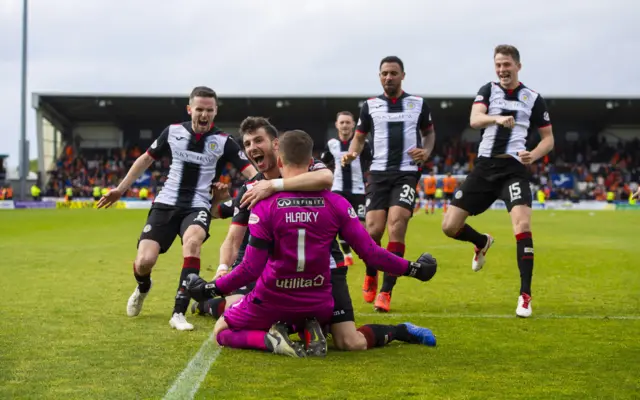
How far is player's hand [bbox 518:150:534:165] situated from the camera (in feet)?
24.1

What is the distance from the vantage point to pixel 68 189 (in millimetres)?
43844

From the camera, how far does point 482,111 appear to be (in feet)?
25.1

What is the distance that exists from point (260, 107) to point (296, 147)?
46.0 meters

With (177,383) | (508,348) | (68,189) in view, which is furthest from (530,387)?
(68,189)

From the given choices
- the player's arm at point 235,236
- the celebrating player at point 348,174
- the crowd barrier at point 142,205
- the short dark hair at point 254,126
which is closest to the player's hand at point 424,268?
the short dark hair at point 254,126

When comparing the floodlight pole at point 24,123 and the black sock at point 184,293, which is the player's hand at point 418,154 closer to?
the black sock at point 184,293

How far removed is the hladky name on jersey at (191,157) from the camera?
7.34 metres

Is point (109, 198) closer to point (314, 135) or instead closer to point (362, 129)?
point (362, 129)

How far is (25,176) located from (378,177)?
131ft

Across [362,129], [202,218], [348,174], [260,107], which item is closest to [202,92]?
[202,218]

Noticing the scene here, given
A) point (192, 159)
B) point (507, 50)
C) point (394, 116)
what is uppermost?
point (507, 50)

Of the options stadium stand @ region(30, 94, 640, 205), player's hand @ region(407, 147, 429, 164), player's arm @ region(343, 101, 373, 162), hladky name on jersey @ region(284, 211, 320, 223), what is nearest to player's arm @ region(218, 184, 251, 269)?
hladky name on jersey @ region(284, 211, 320, 223)

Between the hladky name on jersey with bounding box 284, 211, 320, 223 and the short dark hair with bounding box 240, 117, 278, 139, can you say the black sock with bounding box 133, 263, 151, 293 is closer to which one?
the short dark hair with bounding box 240, 117, 278, 139

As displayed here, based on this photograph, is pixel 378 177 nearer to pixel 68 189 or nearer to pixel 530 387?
pixel 530 387
